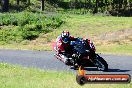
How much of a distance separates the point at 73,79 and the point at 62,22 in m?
27.2

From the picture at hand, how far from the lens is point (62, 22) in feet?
143

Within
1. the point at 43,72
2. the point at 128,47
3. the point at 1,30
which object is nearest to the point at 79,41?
the point at 43,72

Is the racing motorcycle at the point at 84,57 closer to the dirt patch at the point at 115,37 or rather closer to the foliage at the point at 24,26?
the dirt patch at the point at 115,37

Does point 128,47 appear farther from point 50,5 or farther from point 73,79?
point 50,5

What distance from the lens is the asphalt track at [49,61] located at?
20.0 m

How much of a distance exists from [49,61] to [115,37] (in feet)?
48.8

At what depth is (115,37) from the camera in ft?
120

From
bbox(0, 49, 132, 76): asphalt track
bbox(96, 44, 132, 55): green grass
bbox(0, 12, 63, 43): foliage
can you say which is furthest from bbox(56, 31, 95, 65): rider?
bbox(0, 12, 63, 43): foliage

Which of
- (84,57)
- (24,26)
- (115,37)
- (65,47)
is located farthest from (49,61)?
(24,26)

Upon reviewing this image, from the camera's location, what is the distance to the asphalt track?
789 inches

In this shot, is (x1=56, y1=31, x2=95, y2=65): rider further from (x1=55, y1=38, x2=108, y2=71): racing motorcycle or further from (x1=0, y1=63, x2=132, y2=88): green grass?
(x1=0, y1=63, x2=132, y2=88): green grass

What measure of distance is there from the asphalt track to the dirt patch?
1037 cm

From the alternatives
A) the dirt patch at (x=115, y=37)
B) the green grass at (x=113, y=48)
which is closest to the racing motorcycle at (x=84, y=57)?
the green grass at (x=113, y=48)

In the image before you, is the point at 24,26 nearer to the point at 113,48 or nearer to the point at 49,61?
the point at 113,48
